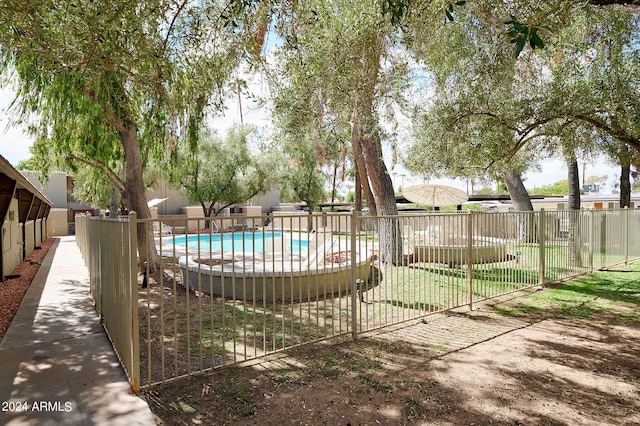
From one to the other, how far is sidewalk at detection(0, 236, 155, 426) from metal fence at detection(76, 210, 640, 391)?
0.24 metres

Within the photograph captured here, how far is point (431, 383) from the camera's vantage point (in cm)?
400

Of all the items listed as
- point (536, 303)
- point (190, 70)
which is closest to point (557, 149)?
point (536, 303)

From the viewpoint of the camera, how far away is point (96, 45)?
4965mm

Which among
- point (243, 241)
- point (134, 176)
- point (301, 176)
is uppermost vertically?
point (301, 176)

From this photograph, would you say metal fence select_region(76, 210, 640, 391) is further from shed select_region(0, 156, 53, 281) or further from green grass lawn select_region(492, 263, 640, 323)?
shed select_region(0, 156, 53, 281)

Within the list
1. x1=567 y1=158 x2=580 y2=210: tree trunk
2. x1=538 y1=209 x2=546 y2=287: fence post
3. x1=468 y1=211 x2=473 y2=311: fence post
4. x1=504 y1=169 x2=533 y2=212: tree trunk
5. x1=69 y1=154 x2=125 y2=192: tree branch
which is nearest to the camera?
x1=468 y1=211 x2=473 y2=311: fence post

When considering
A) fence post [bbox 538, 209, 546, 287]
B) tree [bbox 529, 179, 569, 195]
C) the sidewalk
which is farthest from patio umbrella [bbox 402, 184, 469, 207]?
tree [bbox 529, 179, 569, 195]

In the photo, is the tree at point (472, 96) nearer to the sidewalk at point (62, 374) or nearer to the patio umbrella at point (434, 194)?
the patio umbrella at point (434, 194)

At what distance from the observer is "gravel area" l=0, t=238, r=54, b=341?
20.0 ft

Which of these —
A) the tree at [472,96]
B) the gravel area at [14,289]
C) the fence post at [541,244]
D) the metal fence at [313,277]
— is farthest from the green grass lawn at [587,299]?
the gravel area at [14,289]

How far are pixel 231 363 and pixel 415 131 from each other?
24.0 ft

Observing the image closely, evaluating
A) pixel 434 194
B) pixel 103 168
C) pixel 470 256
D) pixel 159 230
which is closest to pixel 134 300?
pixel 159 230

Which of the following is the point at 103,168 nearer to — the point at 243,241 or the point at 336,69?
the point at 336,69

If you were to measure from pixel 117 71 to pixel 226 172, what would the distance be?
59.5 feet
